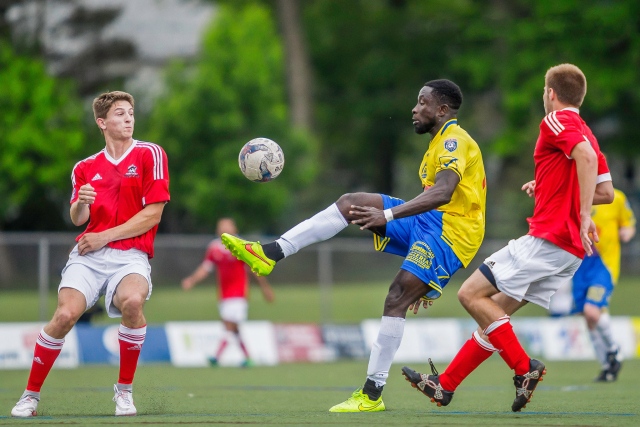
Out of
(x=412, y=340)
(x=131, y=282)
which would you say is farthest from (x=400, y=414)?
(x=412, y=340)

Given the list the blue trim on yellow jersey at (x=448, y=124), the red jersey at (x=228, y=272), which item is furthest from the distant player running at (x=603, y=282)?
the red jersey at (x=228, y=272)

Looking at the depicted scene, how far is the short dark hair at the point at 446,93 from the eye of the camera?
27.2 feet

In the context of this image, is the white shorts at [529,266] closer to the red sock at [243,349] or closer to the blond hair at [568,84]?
the blond hair at [568,84]

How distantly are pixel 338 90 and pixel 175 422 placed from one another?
3987cm

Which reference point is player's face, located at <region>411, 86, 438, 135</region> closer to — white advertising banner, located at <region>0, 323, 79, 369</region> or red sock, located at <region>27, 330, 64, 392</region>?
red sock, located at <region>27, 330, 64, 392</region>

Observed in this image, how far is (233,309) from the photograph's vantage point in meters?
16.4

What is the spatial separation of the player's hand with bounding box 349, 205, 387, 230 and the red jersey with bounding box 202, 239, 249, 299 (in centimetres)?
885

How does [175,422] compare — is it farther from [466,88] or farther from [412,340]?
[466,88]

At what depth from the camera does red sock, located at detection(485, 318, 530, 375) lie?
25.9 feet

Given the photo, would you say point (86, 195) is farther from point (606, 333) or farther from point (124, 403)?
point (606, 333)

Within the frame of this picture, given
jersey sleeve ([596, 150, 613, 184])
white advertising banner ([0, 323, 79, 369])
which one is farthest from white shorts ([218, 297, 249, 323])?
jersey sleeve ([596, 150, 613, 184])

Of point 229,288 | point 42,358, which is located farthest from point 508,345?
point 229,288

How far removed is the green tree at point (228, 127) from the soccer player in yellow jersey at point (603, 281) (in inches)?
860

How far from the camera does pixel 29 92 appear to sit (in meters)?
35.0
